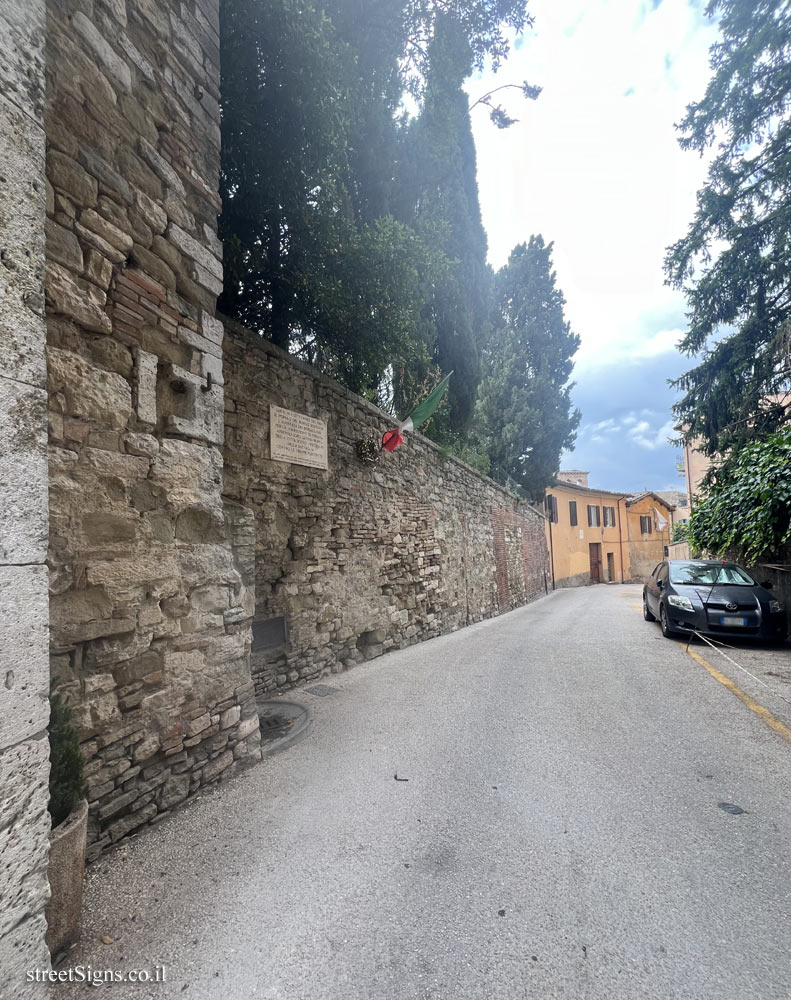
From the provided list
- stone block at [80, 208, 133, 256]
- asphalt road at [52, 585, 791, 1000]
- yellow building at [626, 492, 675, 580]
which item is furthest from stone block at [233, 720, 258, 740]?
yellow building at [626, 492, 675, 580]

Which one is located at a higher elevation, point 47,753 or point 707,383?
point 707,383

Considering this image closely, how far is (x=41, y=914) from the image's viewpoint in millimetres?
1478

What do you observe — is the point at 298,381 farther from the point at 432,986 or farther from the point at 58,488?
the point at 432,986

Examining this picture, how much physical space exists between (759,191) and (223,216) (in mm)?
12750

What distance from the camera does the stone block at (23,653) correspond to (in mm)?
1441

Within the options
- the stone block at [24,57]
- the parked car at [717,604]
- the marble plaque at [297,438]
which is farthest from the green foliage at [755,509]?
the stone block at [24,57]

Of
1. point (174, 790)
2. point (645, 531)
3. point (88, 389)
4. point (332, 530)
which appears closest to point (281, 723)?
point (174, 790)

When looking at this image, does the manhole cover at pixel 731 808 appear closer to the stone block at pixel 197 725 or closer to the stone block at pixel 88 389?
the stone block at pixel 197 725

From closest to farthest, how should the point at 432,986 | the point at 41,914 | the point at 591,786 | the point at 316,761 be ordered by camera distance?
the point at 41,914, the point at 432,986, the point at 591,786, the point at 316,761

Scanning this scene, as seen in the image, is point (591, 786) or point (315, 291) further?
point (315, 291)

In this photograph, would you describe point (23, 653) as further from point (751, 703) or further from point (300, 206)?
point (751, 703)

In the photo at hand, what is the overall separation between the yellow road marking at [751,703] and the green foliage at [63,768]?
4.50 meters

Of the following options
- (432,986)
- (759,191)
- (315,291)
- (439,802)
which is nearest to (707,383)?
(759,191)

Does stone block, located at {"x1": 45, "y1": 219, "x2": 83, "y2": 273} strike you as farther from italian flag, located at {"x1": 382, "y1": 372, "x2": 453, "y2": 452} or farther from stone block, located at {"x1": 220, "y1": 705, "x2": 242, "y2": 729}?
italian flag, located at {"x1": 382, "y1": 372, "x2": 453, "y2": 452}
